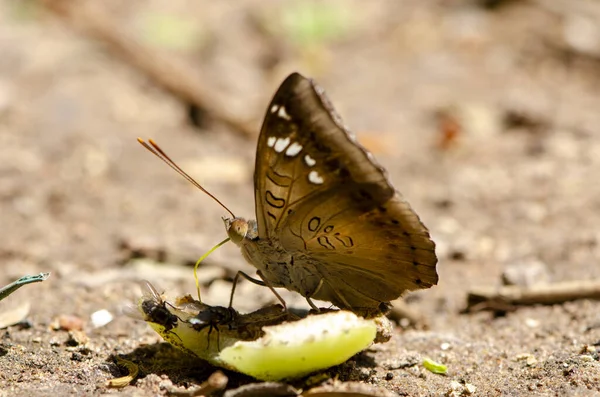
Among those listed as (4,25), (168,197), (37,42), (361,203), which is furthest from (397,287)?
(4,25)

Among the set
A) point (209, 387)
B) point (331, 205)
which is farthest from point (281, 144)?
point (209, 387)

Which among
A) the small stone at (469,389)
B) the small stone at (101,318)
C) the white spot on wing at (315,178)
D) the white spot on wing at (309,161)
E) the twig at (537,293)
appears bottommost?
the small stone at (469,389)

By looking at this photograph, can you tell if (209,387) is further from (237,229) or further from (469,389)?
(469,389)

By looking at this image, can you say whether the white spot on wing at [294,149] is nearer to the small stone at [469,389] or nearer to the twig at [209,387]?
the twig at [209,387]

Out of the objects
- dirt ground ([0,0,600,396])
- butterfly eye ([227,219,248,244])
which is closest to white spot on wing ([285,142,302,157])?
butterfly eye ([227,219,248,244])

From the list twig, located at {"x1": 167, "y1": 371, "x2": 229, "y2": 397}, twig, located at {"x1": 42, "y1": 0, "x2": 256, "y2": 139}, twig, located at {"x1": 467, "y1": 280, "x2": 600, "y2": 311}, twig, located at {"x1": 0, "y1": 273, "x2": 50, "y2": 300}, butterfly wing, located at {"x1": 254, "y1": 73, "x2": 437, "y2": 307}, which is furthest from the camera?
twig, located at {"x1": 42, "y1": 0, "x2": 256, "y2": 139}

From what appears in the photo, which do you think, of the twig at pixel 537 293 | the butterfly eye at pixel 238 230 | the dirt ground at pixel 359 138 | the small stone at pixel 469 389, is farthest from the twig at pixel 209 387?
the twig at pixel 537 293

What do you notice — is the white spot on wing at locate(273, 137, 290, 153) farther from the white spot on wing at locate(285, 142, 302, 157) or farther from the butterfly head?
the butterfly head

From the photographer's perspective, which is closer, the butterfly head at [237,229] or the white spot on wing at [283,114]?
the white spot on wing at [283,114]
